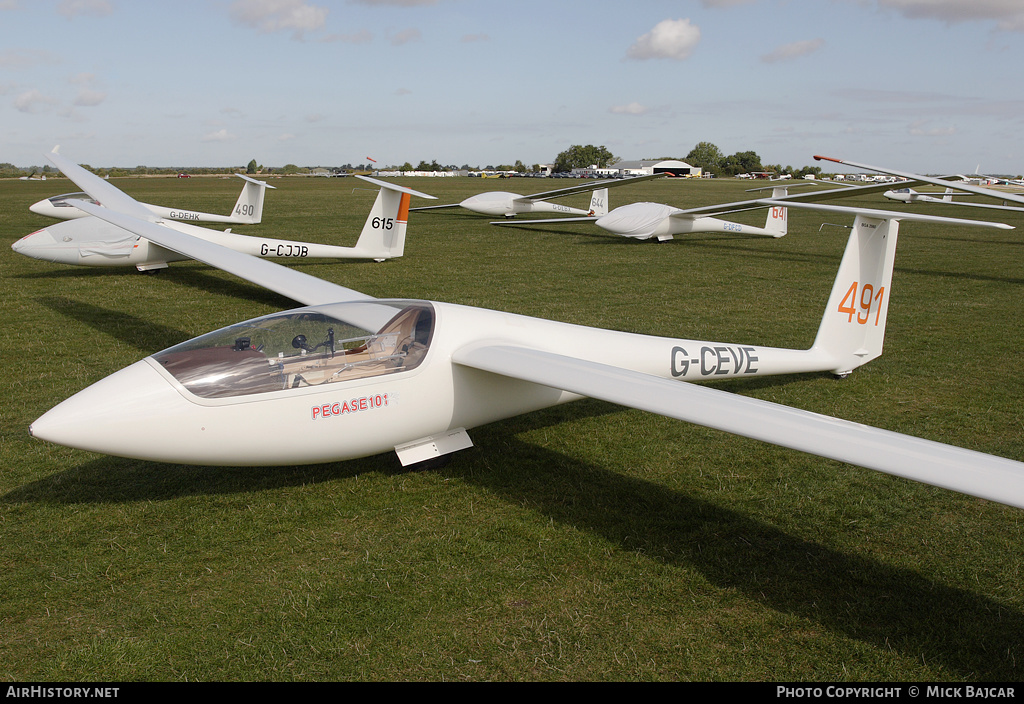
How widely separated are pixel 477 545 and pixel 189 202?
42.3 m

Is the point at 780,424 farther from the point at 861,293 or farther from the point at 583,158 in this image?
the point at 583,158

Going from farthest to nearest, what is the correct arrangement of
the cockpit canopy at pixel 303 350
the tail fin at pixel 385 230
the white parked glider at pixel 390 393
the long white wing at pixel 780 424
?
1. the tail fin at pixel 385 230
2. the cockpit canopy at pixel 303 350
3. the white parked glider at pixel 390 393
4. the long white wing at pixel 780 424

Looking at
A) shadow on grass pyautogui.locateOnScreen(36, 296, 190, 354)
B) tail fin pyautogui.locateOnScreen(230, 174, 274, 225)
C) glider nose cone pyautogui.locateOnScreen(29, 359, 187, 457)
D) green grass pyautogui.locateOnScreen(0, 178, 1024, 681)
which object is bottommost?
green grass pyautogui.locateOnScreen(0, 178, 1024, 681)

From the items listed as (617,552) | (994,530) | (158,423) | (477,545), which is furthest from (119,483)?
(994,530)

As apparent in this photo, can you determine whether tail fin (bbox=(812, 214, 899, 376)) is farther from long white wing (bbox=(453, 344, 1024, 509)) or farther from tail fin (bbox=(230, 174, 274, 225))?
tail fin (bbox=(230, 174, 274, 225))

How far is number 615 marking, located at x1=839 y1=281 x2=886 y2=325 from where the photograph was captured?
750 cm

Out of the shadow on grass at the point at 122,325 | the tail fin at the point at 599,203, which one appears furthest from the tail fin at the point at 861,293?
the tail fin at the point at 599,203

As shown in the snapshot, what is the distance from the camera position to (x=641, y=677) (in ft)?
12.0

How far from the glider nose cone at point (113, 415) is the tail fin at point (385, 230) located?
517 inches

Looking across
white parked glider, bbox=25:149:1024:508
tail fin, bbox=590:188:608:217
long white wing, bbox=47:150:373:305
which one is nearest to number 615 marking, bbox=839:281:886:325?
white parked glider, bbox=25:149:1024:508

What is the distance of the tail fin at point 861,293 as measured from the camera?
7395 millimetres

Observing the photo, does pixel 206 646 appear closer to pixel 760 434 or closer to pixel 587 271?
pixel 760 434

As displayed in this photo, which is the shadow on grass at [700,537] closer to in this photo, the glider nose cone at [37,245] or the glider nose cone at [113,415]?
the glider nose cone at [113,415]

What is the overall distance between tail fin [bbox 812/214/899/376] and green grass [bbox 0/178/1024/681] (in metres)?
0.67
